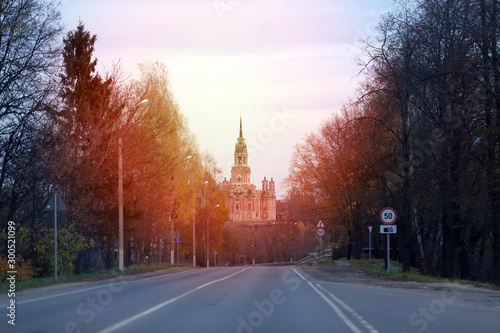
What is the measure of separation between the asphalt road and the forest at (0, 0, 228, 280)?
10.4 meters

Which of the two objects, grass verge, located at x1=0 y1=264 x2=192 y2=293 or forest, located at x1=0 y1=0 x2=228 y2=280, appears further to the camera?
Result: forest, located at x1=0 y1=0 x2=228 y2=280

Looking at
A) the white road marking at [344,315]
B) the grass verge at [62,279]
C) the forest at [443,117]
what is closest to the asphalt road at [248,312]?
the white road marking at [344,315]

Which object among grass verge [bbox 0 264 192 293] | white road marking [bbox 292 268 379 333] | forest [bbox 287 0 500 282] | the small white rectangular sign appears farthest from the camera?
the small white rectangular sign

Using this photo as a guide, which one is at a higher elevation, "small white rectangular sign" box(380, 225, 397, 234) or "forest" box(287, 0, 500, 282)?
"forest" box(287, 0, 500, 282)

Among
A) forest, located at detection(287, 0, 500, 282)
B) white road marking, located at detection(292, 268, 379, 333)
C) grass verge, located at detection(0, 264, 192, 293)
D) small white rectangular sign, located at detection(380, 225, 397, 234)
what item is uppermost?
forest, located at detection(287, 0, 500, 282)

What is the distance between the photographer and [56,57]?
1083 inches

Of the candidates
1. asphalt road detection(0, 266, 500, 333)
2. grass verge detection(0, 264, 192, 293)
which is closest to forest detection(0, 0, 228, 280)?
grass verge detection(0, 264, 192, 293)

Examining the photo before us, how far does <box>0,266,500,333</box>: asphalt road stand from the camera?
1032cm

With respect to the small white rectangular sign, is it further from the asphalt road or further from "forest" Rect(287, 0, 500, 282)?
the asphalt road

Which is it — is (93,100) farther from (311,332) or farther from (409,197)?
(311,332)

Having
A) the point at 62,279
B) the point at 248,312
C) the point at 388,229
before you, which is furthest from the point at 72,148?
the point at 248,312

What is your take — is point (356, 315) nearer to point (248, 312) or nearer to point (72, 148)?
point (248, 312)

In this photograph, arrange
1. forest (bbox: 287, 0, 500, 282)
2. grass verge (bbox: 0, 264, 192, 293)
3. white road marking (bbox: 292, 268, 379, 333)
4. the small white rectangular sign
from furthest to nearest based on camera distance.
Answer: the small white rectangular sign → forest (bbox: 287, 0, 500, 282) → grass verge (bbox: 0, 264, 192, 293) → white road marking (bbox: 292, 268, 379, 333)

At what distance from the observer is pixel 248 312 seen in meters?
12.8
